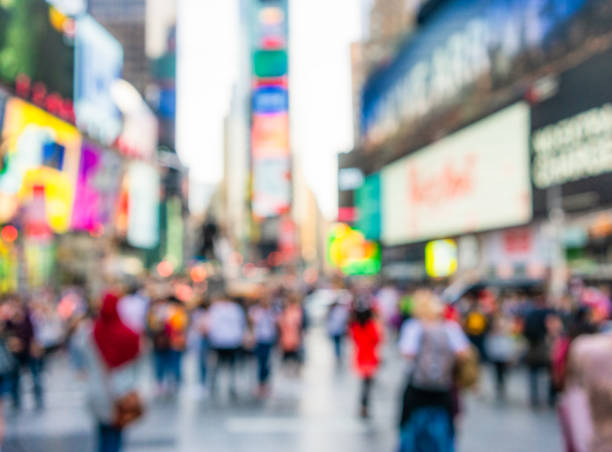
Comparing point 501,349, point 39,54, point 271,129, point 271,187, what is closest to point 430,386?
point 501,349

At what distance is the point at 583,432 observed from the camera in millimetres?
4012

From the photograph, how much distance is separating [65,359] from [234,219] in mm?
134519

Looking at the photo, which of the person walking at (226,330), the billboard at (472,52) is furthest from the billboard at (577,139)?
the person walking at (226,330)

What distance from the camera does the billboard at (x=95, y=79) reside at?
30.5m

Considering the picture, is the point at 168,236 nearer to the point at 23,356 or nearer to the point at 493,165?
the point at 493,165

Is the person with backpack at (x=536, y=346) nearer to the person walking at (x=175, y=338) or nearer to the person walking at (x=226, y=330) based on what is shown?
the person walking at (x=226, y=330)

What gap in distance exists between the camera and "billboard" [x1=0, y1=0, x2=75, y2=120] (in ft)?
76.6

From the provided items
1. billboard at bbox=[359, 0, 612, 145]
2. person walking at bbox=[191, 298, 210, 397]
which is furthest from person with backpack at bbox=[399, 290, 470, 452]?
billboard at bbox=[359, 0, 612, 145]

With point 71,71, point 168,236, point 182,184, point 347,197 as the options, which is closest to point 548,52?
point 71,71

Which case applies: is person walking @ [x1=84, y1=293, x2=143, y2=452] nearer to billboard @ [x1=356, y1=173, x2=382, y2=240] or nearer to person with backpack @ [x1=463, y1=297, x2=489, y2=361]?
person with backpack @ [x1=463, y1=297, x2=489, y2=361]

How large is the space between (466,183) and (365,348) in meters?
16.8

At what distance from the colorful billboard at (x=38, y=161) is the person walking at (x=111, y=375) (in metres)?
19.6

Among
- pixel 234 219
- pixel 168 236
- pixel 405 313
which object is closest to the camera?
pixel 405 313

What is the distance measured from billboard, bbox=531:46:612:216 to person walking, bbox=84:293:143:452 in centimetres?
1466
